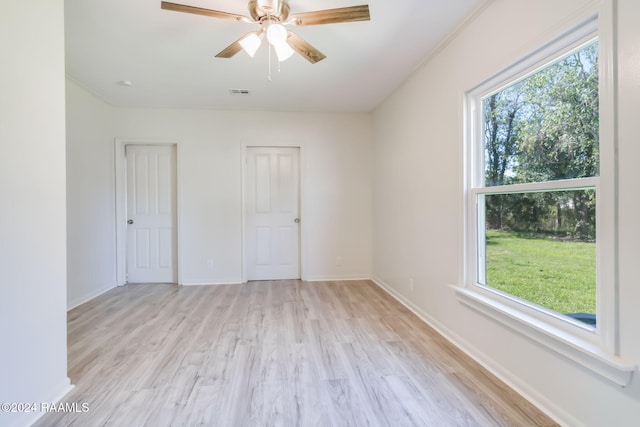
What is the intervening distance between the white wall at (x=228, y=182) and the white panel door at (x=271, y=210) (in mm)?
157

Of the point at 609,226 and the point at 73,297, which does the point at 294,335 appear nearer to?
the point at 609,226

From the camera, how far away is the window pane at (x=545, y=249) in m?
1.38

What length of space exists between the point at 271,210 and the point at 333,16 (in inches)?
114

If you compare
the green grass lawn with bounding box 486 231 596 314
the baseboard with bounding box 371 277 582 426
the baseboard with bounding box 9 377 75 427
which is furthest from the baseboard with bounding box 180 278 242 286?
the green grass lawn with bounding box 486 231 596 314

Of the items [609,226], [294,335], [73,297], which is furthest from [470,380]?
[73,297]

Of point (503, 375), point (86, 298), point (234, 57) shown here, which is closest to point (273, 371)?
point (503, 375)

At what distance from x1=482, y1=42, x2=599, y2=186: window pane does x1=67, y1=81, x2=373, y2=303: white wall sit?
235 cm

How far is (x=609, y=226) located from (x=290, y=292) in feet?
10.1

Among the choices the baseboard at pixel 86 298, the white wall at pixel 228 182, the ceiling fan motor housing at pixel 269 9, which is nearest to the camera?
the ceiling fan motor housing at pixel 269 9

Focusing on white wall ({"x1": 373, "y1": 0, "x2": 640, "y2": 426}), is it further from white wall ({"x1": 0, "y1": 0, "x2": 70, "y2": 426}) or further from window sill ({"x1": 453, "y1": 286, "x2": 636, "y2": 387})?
white wall ({"x1": 0, "y1": 0, "x2": 70, "y2": 426})

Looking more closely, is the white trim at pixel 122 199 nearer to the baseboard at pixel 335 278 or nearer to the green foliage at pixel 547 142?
the baseboard at pixel 335 278

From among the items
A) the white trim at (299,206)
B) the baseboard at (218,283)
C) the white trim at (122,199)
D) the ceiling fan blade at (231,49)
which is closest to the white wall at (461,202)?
the white trim at (299,206)

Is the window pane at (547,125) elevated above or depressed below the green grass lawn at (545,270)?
above

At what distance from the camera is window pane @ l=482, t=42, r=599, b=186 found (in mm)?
1354
